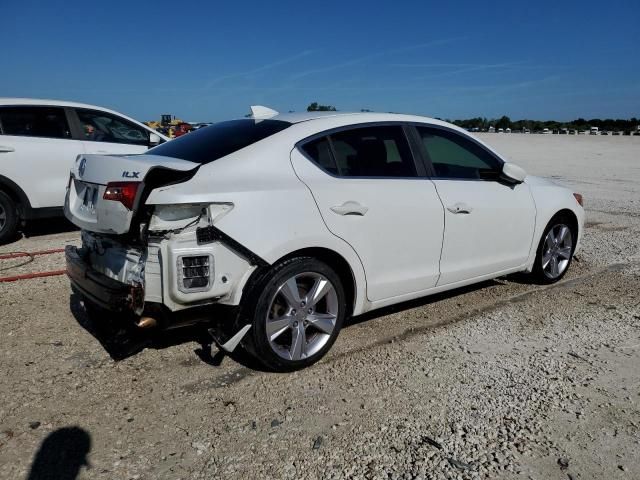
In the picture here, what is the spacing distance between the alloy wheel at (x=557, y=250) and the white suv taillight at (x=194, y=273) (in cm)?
350

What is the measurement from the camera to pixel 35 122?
22.7 ft

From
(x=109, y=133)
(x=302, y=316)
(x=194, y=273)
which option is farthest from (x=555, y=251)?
(x=109, y=133)

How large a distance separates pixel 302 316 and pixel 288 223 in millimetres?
614

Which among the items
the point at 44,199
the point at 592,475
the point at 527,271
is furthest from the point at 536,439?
the point at 44,199

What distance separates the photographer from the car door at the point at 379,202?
3.35m

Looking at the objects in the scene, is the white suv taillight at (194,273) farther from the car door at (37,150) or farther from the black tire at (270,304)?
the car door at (37,150)

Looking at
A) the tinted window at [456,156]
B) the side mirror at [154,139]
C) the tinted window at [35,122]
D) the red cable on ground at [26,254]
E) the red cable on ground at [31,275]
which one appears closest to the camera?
the tinted window at [456,156]

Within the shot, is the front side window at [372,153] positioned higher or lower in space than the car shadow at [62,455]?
higher

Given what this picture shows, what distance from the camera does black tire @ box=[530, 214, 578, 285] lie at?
5.00 meters

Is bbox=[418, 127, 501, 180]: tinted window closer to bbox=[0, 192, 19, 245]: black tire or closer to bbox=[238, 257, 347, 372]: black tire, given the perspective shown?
bbox=[238, 257, 347, 372]: black tire

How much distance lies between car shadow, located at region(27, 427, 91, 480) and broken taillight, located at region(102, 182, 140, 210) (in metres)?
1.22

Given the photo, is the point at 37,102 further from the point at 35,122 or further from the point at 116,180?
the point at 116,180

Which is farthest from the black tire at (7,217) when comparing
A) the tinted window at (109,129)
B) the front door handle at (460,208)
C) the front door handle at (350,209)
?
the front door handle at (460,208)

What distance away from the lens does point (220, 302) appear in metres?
2.99
